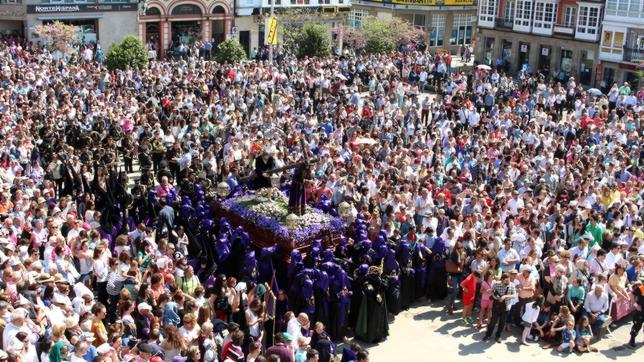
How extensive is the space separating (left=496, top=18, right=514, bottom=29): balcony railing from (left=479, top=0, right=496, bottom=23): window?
0.64 metres

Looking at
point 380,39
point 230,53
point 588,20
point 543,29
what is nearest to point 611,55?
point 588,20

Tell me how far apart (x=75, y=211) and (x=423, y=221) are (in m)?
6.98

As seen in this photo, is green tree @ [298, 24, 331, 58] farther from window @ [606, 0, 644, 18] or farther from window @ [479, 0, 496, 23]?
window @ [606, 0, 644, 18]

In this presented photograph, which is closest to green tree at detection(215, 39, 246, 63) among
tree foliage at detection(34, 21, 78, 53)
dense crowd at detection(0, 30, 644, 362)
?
tree foliage at detection(34, 21, 78, 53)

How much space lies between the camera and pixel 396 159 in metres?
19.1

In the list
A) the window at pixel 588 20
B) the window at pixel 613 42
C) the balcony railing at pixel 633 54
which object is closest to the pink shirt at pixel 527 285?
the balcony railing at pixel 633 54

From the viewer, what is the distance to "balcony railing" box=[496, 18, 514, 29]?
152 ft

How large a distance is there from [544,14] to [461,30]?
36.1ft

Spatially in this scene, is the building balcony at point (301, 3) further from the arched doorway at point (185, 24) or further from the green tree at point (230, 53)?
the green tree at point (230, 53)

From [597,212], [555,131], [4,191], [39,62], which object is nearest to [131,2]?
[39,62]

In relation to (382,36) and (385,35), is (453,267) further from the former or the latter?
(385,35)

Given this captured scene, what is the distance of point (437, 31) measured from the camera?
2096 inches

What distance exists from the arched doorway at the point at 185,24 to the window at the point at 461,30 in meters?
18.0

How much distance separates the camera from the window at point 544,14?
144 ft
